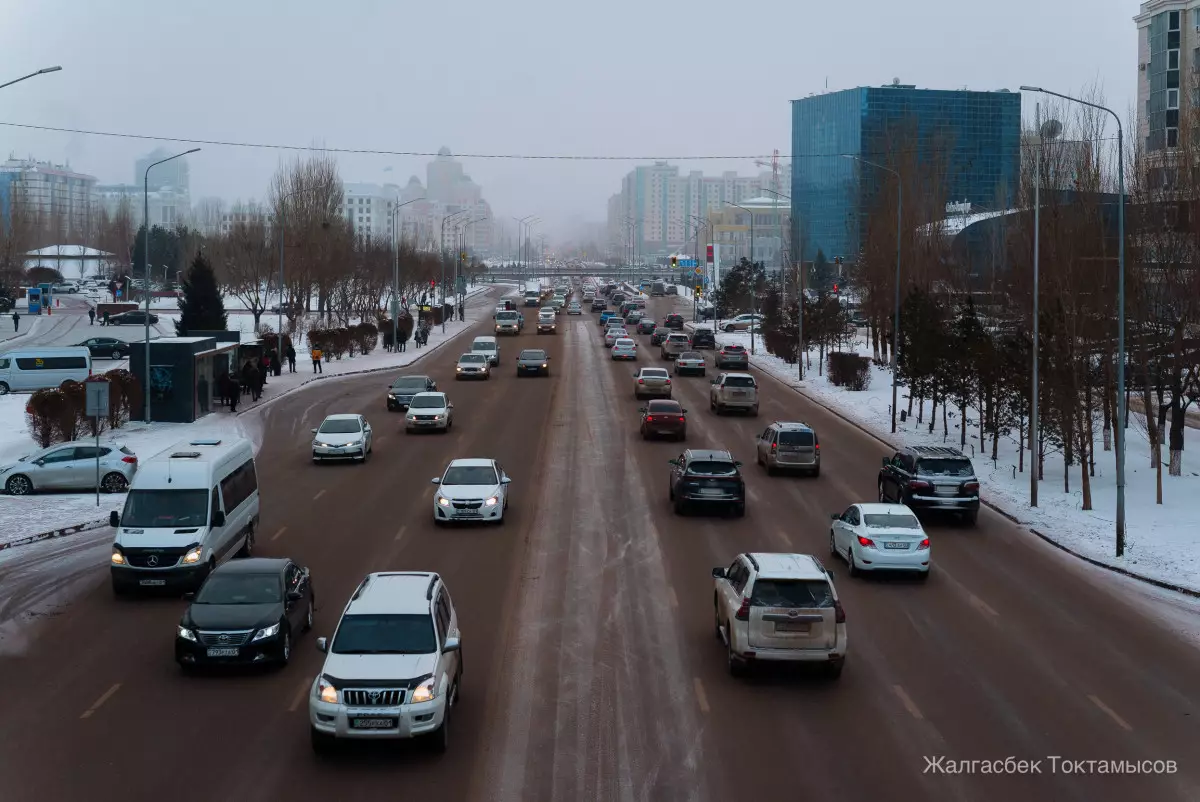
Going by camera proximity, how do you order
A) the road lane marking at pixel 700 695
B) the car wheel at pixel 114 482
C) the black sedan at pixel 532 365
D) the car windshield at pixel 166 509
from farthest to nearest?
the black sedan at pixel 532 365 < the car wheel at pixel 114 482 < the car windshield at pixel 166 509 < the road lane marking at pixel 700 695

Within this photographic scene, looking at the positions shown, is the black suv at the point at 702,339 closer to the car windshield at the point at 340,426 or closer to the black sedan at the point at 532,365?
the black sedan at the point at 532,365

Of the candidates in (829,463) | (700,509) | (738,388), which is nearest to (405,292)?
(738,388)

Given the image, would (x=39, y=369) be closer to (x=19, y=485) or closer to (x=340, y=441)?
(x=19, y=485)

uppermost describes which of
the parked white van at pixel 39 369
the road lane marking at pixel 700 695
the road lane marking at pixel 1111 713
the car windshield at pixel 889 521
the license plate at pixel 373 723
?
the parked white van at pixel 39 369

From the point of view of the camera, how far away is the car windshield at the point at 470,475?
25.9m

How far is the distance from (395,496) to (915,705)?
17.0 meters

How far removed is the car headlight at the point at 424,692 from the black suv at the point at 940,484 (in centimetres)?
1638

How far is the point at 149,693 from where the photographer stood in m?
14.7

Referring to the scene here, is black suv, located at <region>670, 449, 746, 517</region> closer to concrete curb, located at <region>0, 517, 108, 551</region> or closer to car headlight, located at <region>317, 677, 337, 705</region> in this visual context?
concrete curb, located at <region>0, 517, 108, 551</region>

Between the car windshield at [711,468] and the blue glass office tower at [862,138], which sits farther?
the blue glass office tower at [862,138]

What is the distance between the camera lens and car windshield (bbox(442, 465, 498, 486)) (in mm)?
25875

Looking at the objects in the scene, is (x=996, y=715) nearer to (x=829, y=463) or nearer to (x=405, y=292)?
(x=829, y=463)

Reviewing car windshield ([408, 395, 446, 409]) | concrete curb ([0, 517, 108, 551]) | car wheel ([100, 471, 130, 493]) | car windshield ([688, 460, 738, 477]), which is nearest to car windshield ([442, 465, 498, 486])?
car windshield ([688, 460, 738, 477])

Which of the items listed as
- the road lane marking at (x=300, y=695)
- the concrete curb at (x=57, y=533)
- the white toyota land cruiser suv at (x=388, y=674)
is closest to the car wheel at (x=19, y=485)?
the concrete curb at (x=57, y=533)
